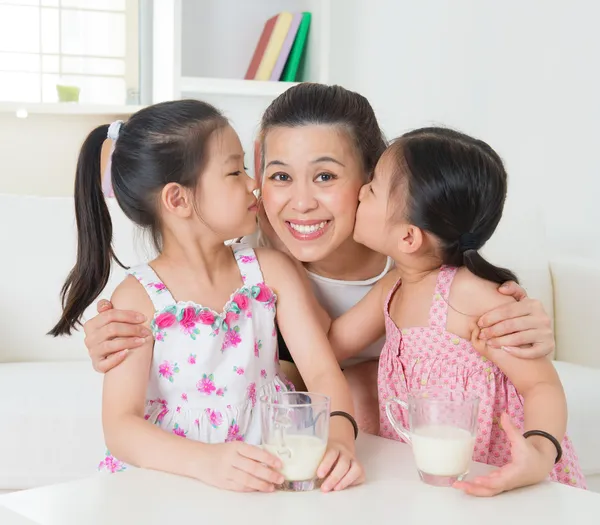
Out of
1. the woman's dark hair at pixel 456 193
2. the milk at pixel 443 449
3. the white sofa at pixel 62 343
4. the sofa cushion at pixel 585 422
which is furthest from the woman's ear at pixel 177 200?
the sofa cushion at pixel 585 422

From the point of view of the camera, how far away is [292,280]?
1.39 metres

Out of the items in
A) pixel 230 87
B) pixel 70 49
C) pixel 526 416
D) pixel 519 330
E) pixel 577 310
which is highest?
pixel 70 49

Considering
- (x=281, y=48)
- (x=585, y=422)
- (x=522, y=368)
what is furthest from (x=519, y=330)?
(x=281, y=48)

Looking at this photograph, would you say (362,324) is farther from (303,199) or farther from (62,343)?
(62,343)

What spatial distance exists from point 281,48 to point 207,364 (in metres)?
2.31

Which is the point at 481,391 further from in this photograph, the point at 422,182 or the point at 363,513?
the point at 363,513

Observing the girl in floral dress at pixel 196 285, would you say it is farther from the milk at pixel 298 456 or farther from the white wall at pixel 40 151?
the white wall at pixel 40 151

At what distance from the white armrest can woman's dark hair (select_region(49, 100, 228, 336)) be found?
1.63 metres

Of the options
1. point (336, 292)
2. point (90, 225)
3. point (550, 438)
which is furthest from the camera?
point (336, 292)

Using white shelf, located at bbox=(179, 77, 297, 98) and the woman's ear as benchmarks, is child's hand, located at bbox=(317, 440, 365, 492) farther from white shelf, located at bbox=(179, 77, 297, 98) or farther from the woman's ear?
white shelf, located at bbox=(179, 77, 297, 98)

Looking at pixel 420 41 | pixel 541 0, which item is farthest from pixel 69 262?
pixel 541 0

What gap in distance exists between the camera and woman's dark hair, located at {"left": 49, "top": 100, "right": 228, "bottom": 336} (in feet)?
4.37

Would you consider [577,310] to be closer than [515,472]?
No

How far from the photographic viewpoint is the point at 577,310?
104 inches
